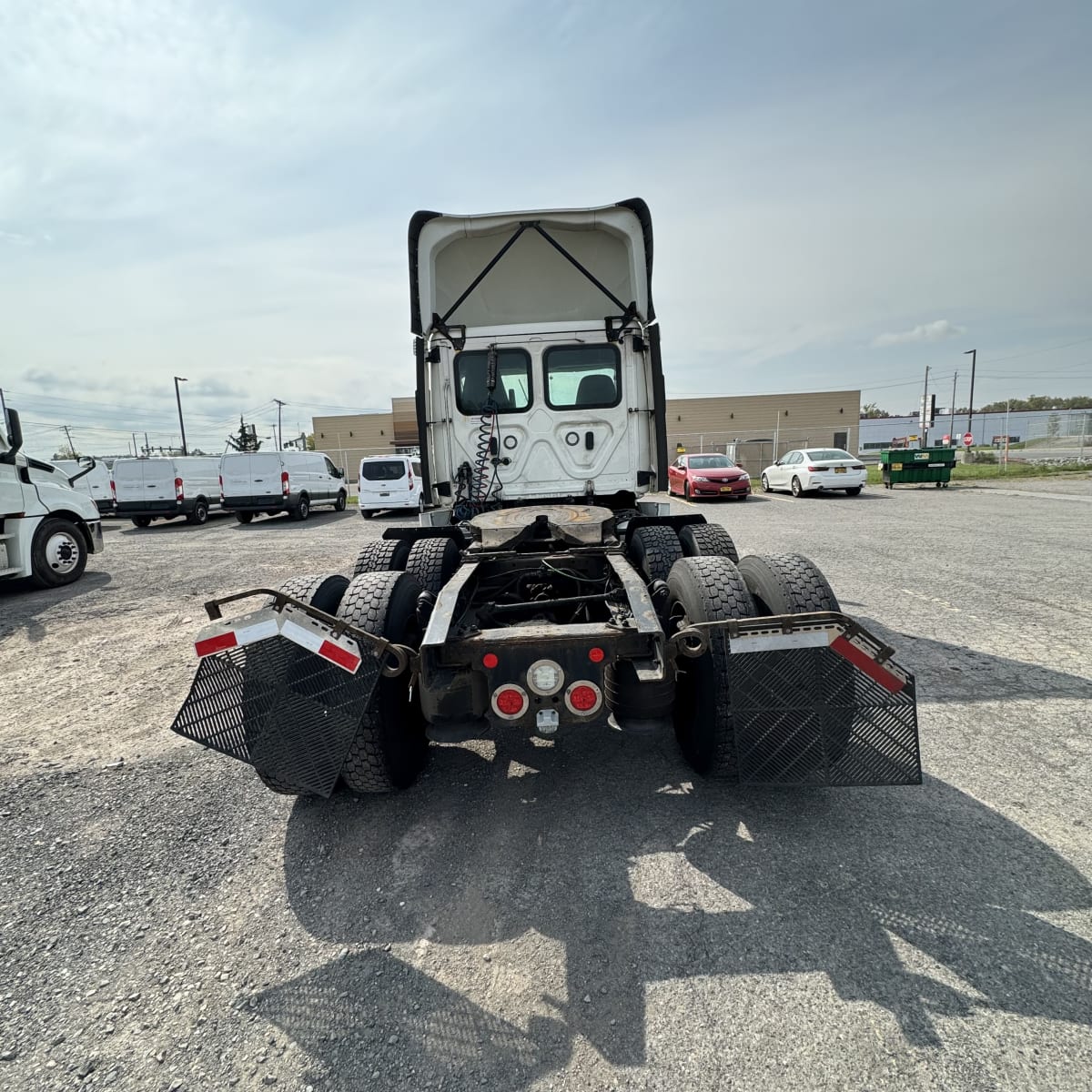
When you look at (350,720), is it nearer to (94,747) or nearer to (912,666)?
(94,747)

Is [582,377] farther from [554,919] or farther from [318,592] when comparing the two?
[554,919]

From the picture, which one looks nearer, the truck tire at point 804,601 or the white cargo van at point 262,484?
the truck tire at point 804,601

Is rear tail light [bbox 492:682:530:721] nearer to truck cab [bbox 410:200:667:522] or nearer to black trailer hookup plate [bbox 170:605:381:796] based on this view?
black trailer hookup plate [bbox 170:605:381:796]

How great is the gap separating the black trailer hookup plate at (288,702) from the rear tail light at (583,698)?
2.63ft

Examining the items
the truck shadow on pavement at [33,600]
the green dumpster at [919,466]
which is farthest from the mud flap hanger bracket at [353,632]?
the green dumpster at [919,466]

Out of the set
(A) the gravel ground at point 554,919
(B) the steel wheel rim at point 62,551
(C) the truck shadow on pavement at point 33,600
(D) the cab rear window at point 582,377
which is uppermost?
(D) the cab rear window at point 582,377

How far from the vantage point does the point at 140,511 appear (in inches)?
658

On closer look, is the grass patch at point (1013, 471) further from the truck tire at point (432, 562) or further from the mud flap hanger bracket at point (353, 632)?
the mud flap hanger bracket at point (353, 632)

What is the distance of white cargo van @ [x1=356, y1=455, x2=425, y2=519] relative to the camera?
56.0ft

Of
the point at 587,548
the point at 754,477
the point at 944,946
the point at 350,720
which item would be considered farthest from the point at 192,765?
the point at 754,477

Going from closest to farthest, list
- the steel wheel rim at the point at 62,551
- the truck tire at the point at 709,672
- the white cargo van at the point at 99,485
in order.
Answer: the truck tire at the point at 709,672
the steel wheel rim at the point at 62,551
the white cargo van at the point at 99,485

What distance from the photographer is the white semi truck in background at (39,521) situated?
8289mm

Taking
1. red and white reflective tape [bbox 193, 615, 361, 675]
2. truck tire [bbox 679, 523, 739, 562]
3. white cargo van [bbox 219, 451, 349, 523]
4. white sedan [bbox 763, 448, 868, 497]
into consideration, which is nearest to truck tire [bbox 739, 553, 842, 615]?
truck tire [bbox 679, 523, 739, 562]

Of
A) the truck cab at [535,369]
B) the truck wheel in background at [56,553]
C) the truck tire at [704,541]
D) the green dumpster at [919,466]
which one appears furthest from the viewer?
the green dumpster at [919,466]
